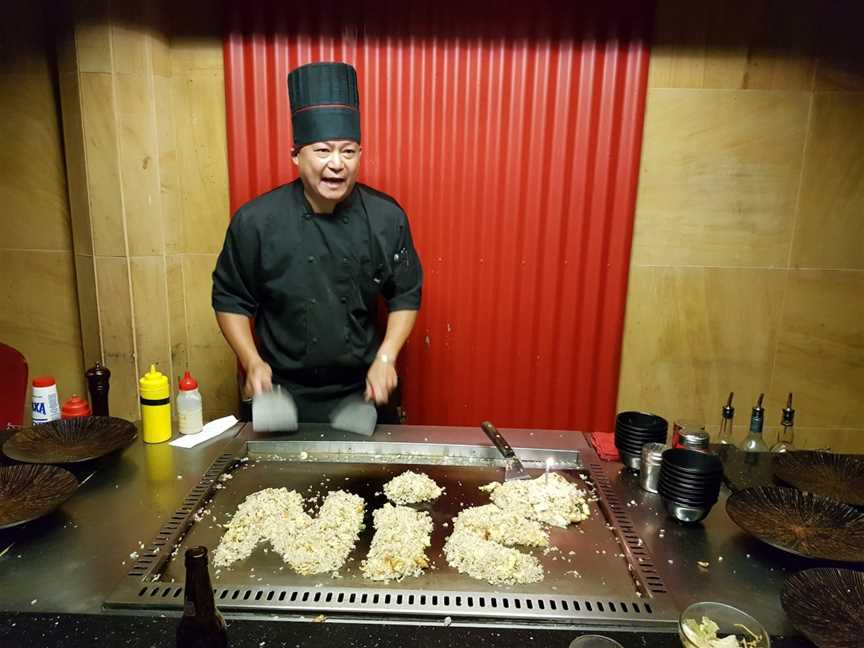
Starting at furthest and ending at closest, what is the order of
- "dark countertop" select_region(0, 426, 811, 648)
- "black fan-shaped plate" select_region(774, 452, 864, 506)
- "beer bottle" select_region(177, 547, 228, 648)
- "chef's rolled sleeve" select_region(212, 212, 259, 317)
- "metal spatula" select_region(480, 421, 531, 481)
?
1. "chef's rolled sleeve" select_region(212, 212, 259, 317)
2. "metal spatula" select_region(480, 421, 531, 481)
3. "black fan-shaped plate" select_region(774, 452, 864, 506)
4. "dark countertop" select_region(0, 426, 811, 648)
5. "beer bottle" select_region(177, 547, 228, 648)

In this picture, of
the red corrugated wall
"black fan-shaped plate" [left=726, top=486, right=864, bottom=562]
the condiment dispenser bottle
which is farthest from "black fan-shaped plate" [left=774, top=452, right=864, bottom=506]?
the condiment dispenser bottle

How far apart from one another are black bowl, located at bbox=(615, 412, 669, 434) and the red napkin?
0.32ft

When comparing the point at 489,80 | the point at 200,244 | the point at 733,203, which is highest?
the point at 489,80

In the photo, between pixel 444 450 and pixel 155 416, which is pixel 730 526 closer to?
pixel 444 450

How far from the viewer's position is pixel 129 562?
1.24 meters

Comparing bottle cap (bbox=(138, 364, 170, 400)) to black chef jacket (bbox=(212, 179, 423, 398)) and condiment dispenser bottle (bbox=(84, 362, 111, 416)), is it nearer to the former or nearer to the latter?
condiment dispenser bottle (bbox=(84, 362, 111, 416))

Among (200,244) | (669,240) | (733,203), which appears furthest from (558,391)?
(200,244)

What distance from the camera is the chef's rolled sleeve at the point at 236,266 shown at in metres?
2.27

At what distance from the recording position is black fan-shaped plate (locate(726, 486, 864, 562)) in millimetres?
1252

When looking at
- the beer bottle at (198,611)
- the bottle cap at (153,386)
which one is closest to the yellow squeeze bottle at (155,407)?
the bottle cap at (153,386)

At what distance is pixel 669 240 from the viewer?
2.85m

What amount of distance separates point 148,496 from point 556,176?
2134 mm

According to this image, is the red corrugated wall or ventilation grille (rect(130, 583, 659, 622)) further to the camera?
the red corrugated wall

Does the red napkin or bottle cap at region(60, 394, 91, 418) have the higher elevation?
bottle cap at region(60, 394, 91, 418)
